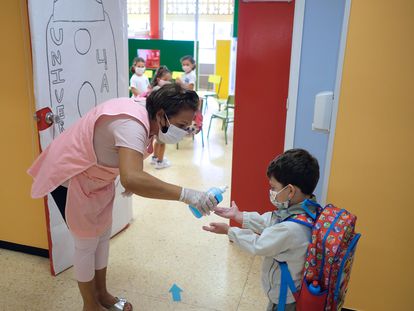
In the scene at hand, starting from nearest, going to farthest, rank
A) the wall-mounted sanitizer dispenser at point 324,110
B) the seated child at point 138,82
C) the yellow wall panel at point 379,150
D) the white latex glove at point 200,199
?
the white latex glove at point 200,199 < the yellow wall panel at point 379,150 < the wall-mounted sanitizer dispenser at point 324,110 < the seated child at point 138,82

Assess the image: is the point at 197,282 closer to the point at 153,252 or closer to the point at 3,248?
the point at 153,252

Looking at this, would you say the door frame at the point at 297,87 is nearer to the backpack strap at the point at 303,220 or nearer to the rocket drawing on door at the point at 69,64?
the backpack strap at the point at 303,220

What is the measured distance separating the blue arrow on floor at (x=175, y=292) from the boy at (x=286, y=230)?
909 millimetres

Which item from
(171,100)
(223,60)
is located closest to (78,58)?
(171,100)

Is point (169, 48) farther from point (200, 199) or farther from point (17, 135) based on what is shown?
point (200, 199)

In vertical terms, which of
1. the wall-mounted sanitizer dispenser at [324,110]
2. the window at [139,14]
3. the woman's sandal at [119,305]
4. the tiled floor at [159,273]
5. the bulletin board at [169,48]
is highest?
the window at [139,14]

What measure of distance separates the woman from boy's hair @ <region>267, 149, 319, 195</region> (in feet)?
1.00

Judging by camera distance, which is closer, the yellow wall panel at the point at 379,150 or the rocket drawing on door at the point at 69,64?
the yellow wall panel at the point at 379,150

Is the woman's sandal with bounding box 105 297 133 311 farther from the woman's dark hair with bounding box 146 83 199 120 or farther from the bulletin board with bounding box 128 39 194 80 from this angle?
the bulletin board with bounding box 128 39 194 80

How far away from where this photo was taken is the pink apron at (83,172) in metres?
1.64

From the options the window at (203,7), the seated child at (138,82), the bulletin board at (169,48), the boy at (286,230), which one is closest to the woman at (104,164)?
the boy at (286,230)

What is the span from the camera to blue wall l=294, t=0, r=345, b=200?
2.17 metres

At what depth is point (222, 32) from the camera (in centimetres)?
1009

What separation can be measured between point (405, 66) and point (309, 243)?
920mm
